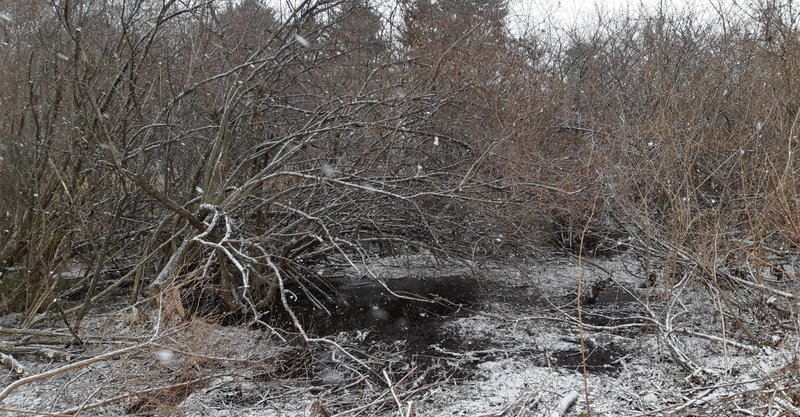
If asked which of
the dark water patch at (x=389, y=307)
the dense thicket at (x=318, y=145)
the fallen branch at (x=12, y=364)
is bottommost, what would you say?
the dark water patch at (x=389, y=307)

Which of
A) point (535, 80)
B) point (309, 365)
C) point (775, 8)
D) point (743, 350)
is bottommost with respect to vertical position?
point (309, 365)

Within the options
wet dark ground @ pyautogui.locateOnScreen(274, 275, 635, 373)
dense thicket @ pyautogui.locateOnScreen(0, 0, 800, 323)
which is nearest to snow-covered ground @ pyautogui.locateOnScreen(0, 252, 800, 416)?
wet dark ground @ pyautogui.locateOnScreen(274, 275, 635, 373)

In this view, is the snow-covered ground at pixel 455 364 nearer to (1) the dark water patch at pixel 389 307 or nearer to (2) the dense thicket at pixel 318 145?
(1) the dark water patch at pixel 389 307

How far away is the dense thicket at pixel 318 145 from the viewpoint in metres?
6.62

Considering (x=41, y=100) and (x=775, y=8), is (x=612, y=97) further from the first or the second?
(x=41, y=100)

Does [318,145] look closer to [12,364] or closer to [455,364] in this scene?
[455,364]

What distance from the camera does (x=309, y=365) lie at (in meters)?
5.95

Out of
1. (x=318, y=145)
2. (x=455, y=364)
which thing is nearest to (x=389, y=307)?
(x=318, y=145)

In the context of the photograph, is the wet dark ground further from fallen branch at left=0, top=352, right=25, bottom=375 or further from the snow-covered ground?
fallen branch at left=0, top=352, right=25, bottom=375

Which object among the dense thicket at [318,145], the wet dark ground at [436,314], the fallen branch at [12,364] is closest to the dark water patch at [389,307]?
the wet dark ground at [436,314]

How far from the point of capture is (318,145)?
798cm

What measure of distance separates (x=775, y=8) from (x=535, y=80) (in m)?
3.43

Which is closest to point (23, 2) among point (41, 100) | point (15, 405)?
point (41, 100)

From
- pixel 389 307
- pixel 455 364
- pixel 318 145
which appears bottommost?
pixel 389 307
